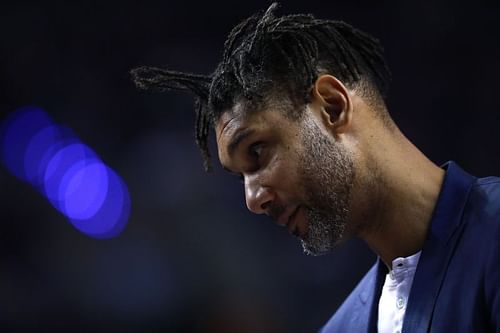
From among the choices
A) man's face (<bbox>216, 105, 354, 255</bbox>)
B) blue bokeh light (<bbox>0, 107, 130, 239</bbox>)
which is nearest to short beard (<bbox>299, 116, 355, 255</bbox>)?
man's face (<bbox>216, 105, 354, 255</bbox>)

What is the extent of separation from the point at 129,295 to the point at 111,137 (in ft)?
1.70

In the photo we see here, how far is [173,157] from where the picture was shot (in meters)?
2.16

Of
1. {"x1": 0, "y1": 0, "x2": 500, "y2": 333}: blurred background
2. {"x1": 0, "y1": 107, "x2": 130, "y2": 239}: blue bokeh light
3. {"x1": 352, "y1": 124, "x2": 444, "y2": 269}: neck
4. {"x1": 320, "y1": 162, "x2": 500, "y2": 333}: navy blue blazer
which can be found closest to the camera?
{"x1": 320, "y1": 162, "x2": 500, "y2": 333}: navy blue blazer

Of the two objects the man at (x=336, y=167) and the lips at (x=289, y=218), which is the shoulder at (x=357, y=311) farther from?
the lips at (x=289, y=218)

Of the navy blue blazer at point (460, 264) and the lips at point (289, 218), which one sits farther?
Answer: the lips at point (289, 218)

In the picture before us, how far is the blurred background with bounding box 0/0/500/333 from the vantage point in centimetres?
198

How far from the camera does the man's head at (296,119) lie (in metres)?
0.85

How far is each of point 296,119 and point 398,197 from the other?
0.16 m

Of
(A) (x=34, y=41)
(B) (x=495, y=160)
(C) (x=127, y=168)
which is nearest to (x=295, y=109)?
(B) (x=495, y=160)

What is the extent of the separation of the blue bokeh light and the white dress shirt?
53.9 inches

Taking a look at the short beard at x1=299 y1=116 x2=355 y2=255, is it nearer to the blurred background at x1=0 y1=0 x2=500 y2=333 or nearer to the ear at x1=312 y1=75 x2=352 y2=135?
the ear at x1=312 y1=75 x2=352 y2=135

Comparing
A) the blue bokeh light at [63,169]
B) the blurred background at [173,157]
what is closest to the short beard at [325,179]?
the blurred background at [173,157]

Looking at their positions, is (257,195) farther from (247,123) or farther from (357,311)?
(357,311)

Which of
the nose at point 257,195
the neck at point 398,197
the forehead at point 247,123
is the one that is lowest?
the neck at point 398,197
